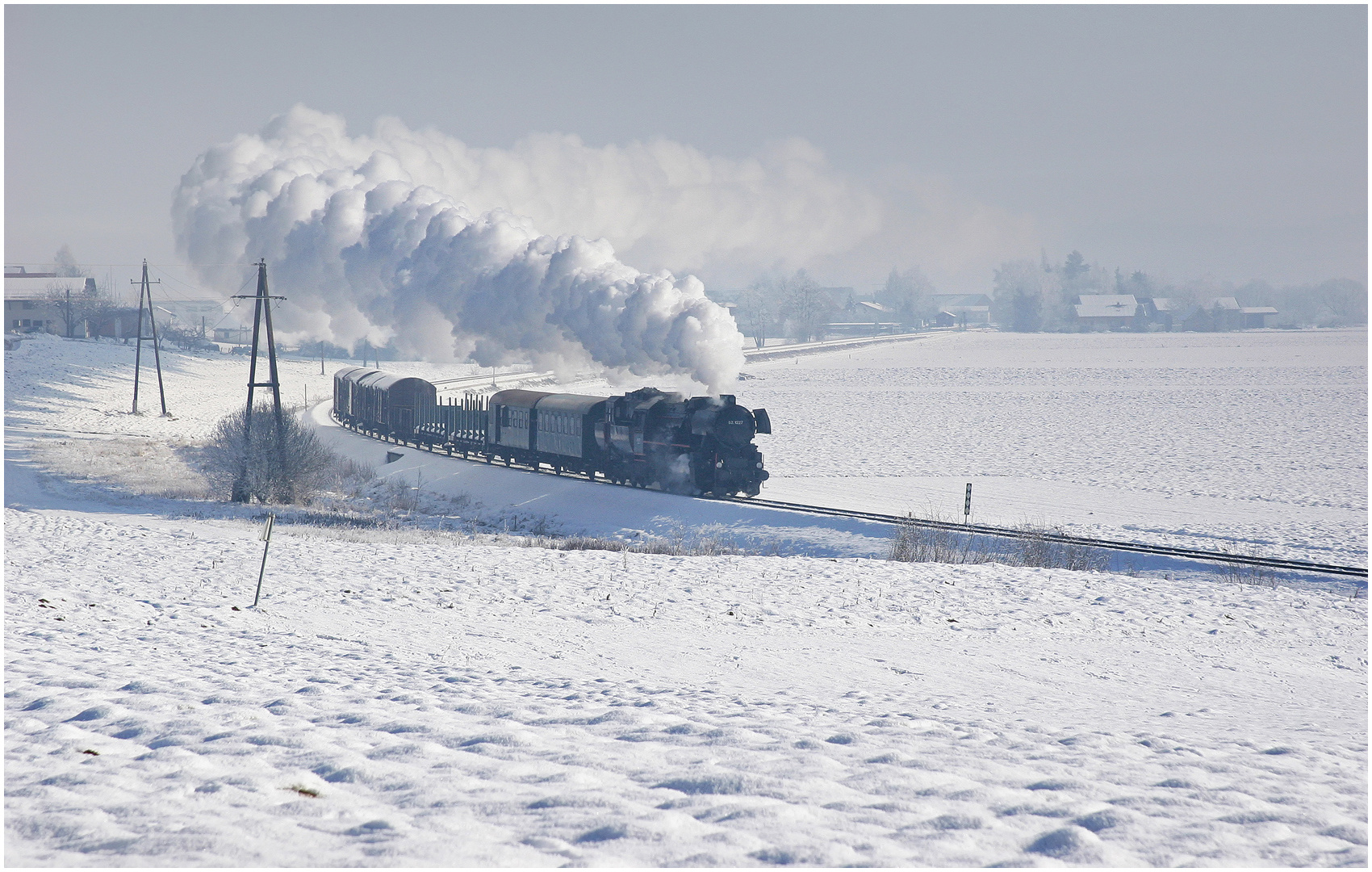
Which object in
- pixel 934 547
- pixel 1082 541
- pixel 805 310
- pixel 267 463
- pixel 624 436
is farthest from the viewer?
pixel 805 310

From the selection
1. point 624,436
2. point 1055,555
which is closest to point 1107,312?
point 624,436

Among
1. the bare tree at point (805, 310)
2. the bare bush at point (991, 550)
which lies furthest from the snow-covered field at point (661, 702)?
the bare tree at point (805, 310)

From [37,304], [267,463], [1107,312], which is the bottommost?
[267,463]

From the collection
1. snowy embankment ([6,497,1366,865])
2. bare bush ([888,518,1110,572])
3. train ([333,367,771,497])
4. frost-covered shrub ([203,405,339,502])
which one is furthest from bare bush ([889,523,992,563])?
frost-covered shrub ([203,405,339,502])

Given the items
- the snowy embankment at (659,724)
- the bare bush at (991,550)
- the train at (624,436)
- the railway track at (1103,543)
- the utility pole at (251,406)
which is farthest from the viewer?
the utility pole at (251,406)

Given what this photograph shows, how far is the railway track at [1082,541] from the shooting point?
1959cm

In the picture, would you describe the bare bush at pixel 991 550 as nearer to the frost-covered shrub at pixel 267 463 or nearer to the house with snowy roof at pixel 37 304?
the frost-covered shrub at pixel 267 463

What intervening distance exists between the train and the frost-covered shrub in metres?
6.74

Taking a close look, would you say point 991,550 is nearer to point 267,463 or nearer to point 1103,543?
point 1103,543

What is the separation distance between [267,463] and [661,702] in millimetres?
25310

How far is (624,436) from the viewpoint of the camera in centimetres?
2953

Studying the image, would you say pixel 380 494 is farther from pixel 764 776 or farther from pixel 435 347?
pixel 764 776

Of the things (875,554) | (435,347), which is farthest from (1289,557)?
(435,347)

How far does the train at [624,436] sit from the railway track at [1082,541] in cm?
117
